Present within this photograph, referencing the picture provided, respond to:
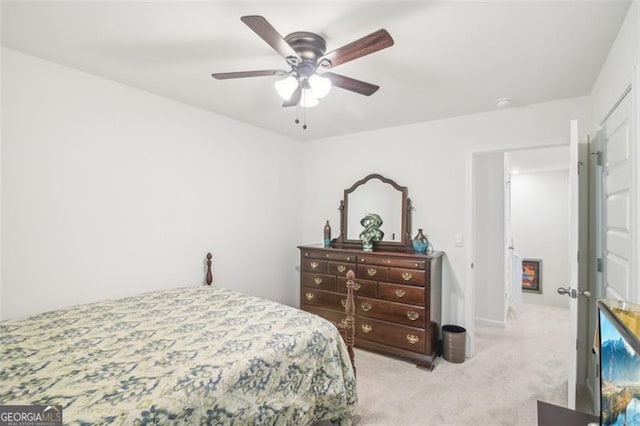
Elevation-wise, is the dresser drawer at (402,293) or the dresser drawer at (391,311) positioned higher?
the dresser drawer at (402,293)

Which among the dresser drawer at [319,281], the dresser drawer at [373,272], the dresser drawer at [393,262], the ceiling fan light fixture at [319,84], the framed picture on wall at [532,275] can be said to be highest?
the ceiling fan light fixture at [319,84]

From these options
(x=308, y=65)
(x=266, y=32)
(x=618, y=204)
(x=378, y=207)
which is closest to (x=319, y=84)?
Answer: (x=308, y=65)

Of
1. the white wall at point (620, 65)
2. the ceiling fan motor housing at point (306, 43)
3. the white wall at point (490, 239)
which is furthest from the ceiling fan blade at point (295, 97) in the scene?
the white wall at point (490, 239)

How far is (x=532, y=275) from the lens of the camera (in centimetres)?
558

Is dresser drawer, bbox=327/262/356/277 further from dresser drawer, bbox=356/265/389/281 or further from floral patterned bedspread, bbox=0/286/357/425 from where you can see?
floral patterned bedspread, bbox=0/286/357/425

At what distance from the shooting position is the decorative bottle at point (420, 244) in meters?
3.36

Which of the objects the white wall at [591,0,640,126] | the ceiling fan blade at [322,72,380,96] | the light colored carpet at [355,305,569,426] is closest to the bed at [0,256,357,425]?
the light colored carpet at [355,305,569,426]

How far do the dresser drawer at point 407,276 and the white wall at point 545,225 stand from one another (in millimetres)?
3736

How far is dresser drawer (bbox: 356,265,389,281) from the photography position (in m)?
3.19

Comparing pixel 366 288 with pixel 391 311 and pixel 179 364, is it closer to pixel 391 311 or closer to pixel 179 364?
pixel 391 311

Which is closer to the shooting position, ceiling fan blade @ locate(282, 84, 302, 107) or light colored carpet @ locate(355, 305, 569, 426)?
ceiling fan blade @ locate(282, 84, 302, 107)

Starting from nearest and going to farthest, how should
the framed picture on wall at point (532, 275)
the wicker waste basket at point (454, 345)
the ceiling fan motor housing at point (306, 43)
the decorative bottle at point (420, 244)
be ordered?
the ceiling fan motor housing at point (306, 43), the wicker waste basket at point (454, 345), the decorative bottle at point (420, 244), the framed picture on wall at point (532, 275)

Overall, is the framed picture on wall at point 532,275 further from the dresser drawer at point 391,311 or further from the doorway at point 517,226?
the dresser drawer at point 391,311

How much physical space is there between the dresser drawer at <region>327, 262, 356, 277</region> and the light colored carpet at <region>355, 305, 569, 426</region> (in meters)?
0.86
